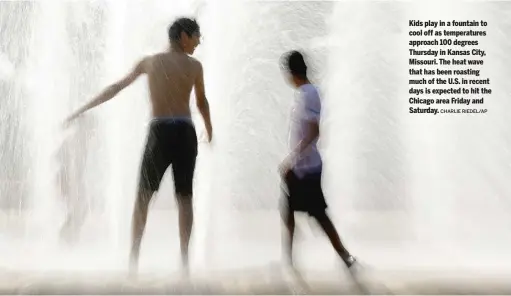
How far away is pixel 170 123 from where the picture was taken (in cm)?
382

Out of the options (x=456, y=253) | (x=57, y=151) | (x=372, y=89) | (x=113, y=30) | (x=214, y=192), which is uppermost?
(x=113, y=30)

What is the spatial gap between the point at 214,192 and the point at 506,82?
4590mm

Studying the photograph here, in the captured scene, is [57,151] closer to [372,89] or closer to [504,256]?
[504,256]

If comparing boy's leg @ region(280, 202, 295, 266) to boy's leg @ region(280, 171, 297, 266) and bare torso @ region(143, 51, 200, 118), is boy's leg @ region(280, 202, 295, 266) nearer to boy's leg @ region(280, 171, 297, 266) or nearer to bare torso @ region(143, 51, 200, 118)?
boy's leg @ region(280, 171, 297, 266)

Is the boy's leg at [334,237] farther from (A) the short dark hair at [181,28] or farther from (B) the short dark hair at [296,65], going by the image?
(A) the short dark hair at [181,28]

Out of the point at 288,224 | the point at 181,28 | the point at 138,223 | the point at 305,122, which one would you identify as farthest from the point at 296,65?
the point at 138,223

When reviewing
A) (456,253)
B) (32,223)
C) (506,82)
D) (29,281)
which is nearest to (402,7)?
(506,82)

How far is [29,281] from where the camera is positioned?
3.90 meters

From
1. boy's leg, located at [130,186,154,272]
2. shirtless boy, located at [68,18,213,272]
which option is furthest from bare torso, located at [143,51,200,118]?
boy's leg, located at [130,186,154,272]

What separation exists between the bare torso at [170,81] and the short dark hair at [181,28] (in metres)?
0.10

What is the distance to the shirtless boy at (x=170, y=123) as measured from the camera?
3.81m

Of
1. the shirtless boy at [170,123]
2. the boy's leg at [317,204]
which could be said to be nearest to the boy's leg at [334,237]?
the boy's leg at [317,204]

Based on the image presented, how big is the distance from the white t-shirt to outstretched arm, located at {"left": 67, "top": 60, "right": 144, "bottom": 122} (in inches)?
39.3

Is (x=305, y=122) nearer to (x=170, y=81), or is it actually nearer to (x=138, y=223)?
(x=170, y=81)
